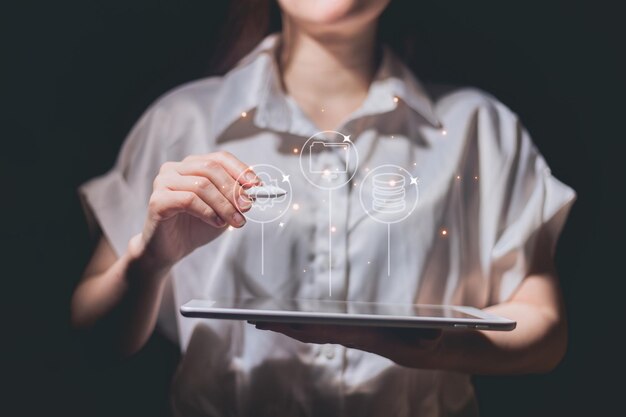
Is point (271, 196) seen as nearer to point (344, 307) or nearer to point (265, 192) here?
point (265, 192)

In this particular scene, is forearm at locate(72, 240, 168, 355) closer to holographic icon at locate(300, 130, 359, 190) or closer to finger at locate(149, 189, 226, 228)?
finger at locate(149, 189, 226, 228)

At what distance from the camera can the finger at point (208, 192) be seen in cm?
64

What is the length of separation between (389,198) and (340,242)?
0.07 meters

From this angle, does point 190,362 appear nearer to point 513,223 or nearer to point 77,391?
point 77,391

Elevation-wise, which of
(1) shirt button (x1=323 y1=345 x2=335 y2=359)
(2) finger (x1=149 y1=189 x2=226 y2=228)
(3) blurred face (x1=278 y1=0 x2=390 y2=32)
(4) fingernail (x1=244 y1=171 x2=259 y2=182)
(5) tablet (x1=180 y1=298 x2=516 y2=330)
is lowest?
(1) shirt button (x1=323 y1=345 x2=335 y2=359)

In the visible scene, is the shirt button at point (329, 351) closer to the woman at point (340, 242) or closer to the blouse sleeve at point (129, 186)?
the woman at point (340, 242)

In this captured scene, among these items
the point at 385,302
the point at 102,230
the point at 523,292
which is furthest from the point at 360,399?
the point at 102,230

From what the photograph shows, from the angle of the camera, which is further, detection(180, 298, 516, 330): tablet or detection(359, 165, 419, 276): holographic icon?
detection(359, 165, 419, 276): holographic icon

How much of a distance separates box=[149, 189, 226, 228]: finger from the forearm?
68 mm

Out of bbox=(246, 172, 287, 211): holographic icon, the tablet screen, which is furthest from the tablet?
bbox=(246, 172, 287, 211): holographic icon

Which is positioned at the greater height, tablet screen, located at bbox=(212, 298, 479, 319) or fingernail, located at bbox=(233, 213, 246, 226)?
fingernail, located at bbox=(233, 213, 246, 226)

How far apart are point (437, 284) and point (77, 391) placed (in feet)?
1.46

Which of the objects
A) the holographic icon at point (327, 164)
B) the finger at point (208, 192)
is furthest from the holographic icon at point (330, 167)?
the finger at point (208, 192)

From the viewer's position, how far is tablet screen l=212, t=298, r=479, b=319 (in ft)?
2.01
